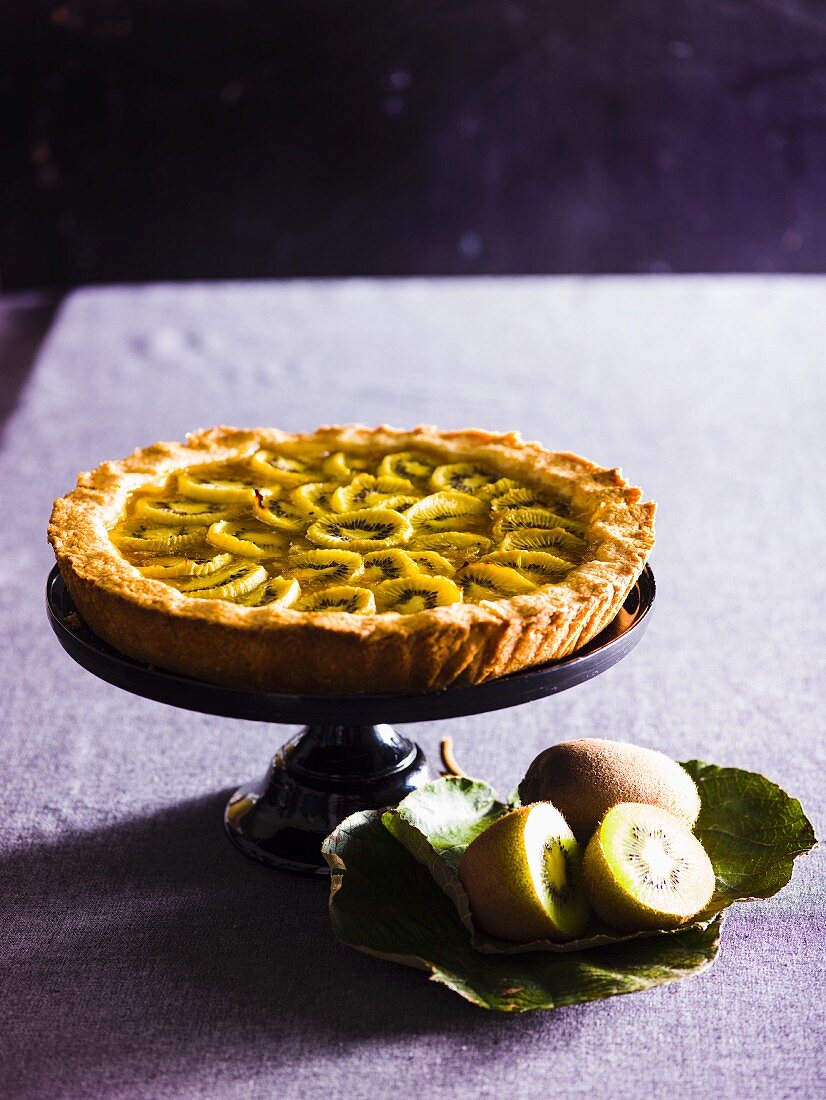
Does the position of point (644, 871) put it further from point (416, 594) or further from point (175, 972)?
point (175, 972)

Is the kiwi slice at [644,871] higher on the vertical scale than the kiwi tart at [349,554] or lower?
lower

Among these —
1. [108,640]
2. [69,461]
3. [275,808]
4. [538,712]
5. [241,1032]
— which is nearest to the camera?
[241,1032]

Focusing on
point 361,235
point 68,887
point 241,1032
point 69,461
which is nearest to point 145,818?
point 68,887

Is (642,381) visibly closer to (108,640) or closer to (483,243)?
(483,243)

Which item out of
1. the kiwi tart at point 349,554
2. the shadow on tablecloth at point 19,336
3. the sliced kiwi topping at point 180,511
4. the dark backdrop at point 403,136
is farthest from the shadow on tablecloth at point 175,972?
the dark backdrop at point 403,136

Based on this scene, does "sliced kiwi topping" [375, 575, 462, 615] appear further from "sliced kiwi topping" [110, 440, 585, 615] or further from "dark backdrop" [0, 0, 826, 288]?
"dark backdrop" [0, 0, 826, 288]

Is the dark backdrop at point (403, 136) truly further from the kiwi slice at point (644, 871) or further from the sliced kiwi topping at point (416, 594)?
the kiwi slice at point (644, 871)

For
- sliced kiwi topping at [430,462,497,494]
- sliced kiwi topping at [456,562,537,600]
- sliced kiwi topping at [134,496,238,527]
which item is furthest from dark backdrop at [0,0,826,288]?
sliced kiwi topping at [456,562,537,600]
